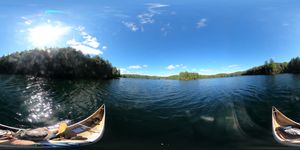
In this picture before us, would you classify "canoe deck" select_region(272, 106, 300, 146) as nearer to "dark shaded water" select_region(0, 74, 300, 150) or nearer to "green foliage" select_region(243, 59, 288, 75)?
"dark shaded water" select_region(0, 74, 300, 150)

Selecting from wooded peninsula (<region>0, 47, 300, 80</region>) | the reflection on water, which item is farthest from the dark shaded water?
wooded peninsula (<region>0, 47, 300, 80</region>)

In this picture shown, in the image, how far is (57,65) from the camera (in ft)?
185

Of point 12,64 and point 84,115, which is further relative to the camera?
point 12,64

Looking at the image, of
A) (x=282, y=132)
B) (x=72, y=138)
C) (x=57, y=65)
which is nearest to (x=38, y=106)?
(x=72, y=138)

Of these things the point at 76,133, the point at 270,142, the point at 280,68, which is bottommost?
the point at 270,142

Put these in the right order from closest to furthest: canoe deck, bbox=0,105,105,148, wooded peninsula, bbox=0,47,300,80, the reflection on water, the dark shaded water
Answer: canoe deck, bbox=0,105,105,148 → the dark shaded water → the reflection on water → wooded peninsula, bbox=0,47,300,80

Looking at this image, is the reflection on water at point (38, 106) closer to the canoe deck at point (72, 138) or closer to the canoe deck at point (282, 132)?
the canoe deck at point (72, 138)

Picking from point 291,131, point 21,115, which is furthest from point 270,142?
point 21,115

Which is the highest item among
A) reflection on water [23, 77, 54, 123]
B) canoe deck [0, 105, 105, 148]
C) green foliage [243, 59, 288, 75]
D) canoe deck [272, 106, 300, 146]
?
green foliage [243, 59, 288, 75]

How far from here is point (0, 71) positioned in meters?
61.3

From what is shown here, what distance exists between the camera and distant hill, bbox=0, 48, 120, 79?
4984 cm

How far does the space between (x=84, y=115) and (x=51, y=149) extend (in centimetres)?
1017

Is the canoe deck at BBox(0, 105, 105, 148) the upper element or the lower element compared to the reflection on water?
lower

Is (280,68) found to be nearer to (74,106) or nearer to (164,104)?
(164,104)
